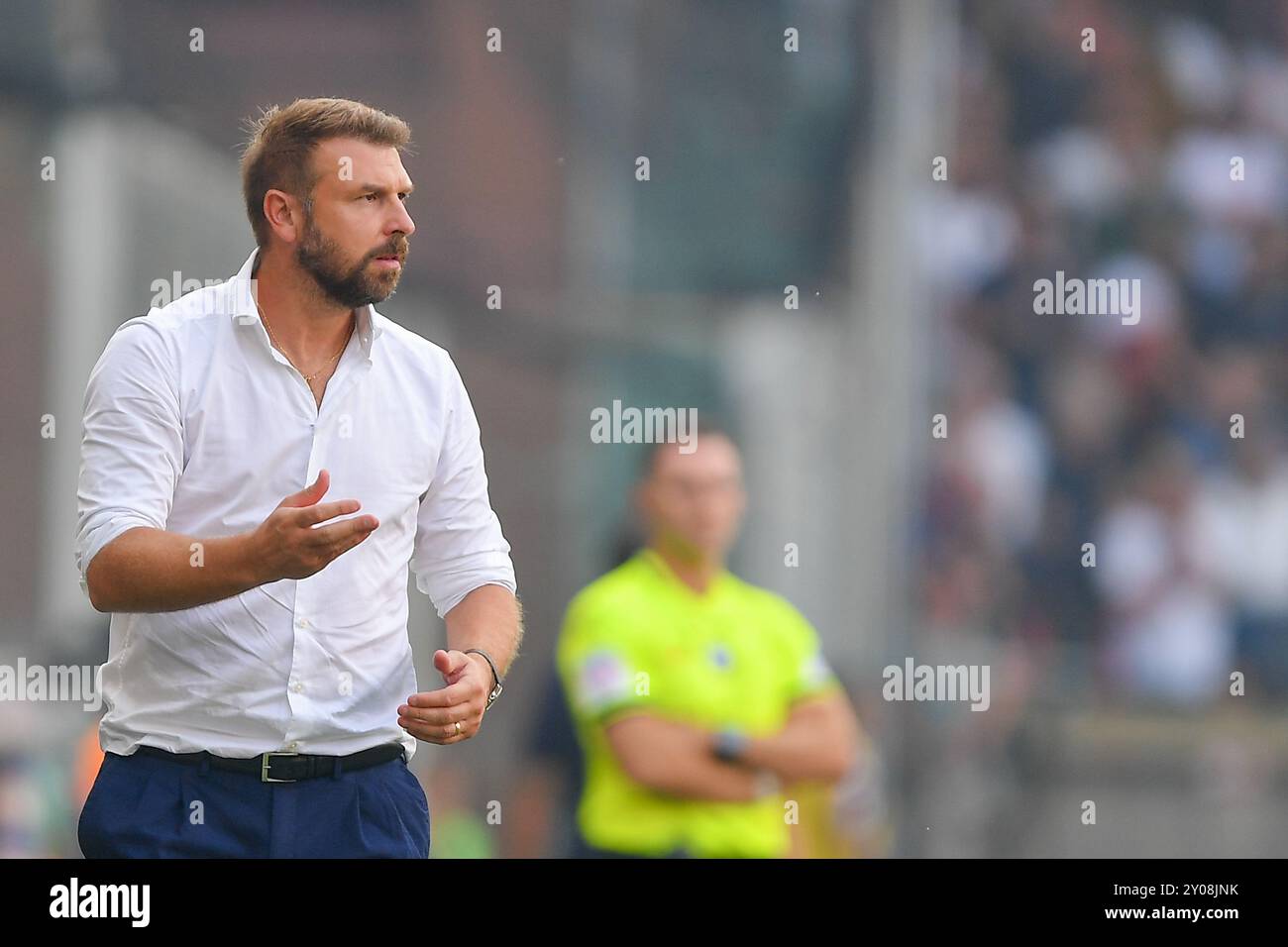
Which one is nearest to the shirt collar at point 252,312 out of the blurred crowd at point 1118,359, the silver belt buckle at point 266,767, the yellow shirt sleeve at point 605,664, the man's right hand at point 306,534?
the man's right hand at point 306,534

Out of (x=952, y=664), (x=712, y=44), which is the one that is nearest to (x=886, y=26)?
(x=712, y=44)

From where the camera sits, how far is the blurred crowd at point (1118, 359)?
787 cm

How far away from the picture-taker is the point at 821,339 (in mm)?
7152

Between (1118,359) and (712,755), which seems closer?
(712,755)

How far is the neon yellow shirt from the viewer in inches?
139

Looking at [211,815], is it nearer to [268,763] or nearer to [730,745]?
[268,763]

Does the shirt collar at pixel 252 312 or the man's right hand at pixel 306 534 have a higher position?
the shirt collar at pixel 252 312

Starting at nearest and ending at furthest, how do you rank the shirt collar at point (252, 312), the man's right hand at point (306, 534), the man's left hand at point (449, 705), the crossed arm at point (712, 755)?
1. the man's right hand at point (306, 534)
2. the man's left hand at point (449, 705)
3. the shirt collar at point (252, 312)
4. the crossed arm at point (712, 755)

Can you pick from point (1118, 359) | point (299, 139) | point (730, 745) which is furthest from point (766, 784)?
point (1118, 359)

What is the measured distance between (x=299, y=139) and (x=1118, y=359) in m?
6.68

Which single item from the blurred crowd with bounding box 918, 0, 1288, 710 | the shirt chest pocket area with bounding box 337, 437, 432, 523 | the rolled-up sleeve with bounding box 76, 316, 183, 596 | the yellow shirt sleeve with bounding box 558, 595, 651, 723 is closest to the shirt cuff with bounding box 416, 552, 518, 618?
the shirt chest pocket area with bounding box 337, 437, 432, 523

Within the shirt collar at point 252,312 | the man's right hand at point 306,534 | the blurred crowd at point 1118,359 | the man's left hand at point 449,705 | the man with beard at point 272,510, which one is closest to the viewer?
the man's right hand at point 306,534

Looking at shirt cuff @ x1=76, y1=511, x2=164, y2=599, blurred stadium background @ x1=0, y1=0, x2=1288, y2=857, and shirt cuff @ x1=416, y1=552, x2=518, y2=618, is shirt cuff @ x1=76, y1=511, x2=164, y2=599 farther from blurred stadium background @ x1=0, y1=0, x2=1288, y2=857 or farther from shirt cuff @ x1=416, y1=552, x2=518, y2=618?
blurred stadium background @ x1=0, y1=0, x2=1288, y2=857

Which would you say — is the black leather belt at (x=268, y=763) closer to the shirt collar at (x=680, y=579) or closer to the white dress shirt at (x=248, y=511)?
the white dress shirt at (x=248, y=511)
